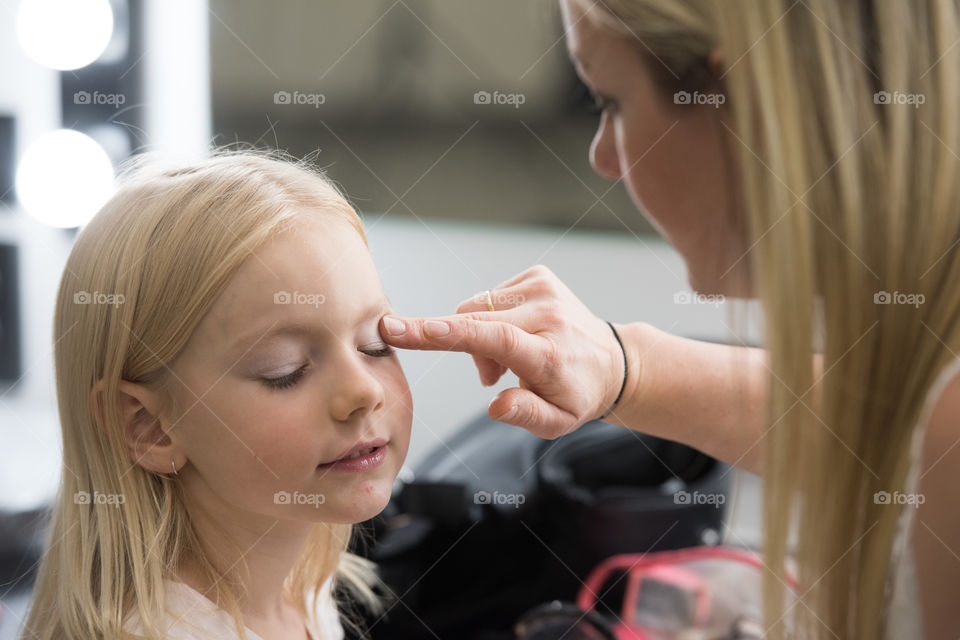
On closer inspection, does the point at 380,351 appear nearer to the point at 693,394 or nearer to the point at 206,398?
the point at 206,398

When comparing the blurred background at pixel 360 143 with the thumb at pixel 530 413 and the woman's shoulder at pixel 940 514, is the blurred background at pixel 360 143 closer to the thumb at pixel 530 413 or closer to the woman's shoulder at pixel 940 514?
the thumb at pixel 530 413

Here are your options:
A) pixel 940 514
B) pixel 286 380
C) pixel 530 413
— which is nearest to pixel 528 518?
pixel 530 413

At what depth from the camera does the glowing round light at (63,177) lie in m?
1.22

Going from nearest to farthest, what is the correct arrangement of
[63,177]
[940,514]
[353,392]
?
[940,514] < [353,392] < [63,177]

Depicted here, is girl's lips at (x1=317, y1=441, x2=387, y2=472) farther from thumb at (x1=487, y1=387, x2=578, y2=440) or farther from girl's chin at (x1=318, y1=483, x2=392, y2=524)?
thumb at (x1=487, y1=387, x2=578, y2=440)

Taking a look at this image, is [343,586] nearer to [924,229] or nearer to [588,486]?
[588,486]

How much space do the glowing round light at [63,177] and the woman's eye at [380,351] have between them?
0.71 meters

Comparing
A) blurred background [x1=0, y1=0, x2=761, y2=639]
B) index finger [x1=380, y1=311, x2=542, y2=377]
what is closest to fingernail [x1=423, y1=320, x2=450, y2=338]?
index finger [x1=380, y1=311, x2=542, y2=377]

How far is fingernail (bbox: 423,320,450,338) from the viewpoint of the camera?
0.68 m

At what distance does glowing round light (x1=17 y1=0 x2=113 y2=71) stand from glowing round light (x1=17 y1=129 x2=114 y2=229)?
0.43ft

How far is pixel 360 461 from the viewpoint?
0.72m

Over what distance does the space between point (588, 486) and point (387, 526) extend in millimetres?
433

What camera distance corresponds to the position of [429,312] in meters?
1.60

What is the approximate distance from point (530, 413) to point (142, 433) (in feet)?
1.26
